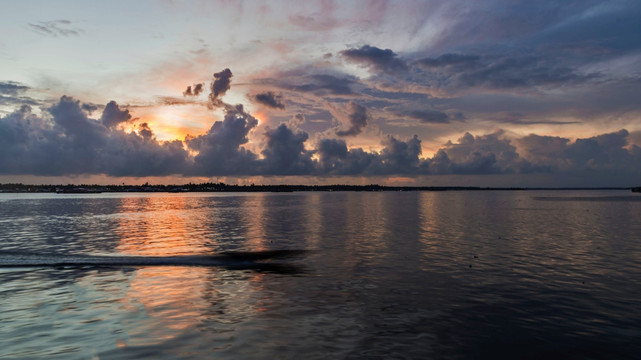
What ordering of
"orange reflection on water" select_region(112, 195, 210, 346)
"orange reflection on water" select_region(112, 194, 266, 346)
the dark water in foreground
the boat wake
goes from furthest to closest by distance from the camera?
1. the boat wake
2. "orange reflection on water" select_region(112, 194, 266, 346)
3. "orange reflection on water" select_region(112, 195, 210, 346)
4. the dark water in foreground

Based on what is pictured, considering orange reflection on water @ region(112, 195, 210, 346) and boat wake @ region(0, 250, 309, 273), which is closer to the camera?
orange reflection on water @ region(112, 195, 210, 346)

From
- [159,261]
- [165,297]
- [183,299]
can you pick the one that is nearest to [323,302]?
[183,299]

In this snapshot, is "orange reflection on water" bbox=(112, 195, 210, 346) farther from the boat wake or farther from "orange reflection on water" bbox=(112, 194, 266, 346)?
the boat wake

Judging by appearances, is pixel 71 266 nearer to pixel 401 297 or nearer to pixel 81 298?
pixel 81 298

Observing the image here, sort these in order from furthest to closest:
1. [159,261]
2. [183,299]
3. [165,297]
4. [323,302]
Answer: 1. [159,261]
2. [165,297]
3. [183,299]
4. [323,302]

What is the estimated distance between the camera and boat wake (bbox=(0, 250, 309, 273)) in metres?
34.7

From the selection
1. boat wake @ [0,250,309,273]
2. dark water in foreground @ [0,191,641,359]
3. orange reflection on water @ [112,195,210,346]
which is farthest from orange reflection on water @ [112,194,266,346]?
boat wake @ [0,250,309,273]

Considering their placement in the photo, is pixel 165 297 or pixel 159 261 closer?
pixel 165 297

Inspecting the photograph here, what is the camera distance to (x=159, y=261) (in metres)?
36.7

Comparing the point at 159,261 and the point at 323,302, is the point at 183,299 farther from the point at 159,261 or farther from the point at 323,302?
the point at 159,261

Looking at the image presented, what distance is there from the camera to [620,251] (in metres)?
42.0

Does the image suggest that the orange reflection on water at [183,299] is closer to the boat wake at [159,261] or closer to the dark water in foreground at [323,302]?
the dark water in foreground at [323,302]

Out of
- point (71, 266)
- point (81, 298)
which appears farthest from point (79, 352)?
point (71, 266)

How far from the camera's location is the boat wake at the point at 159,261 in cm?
3466
